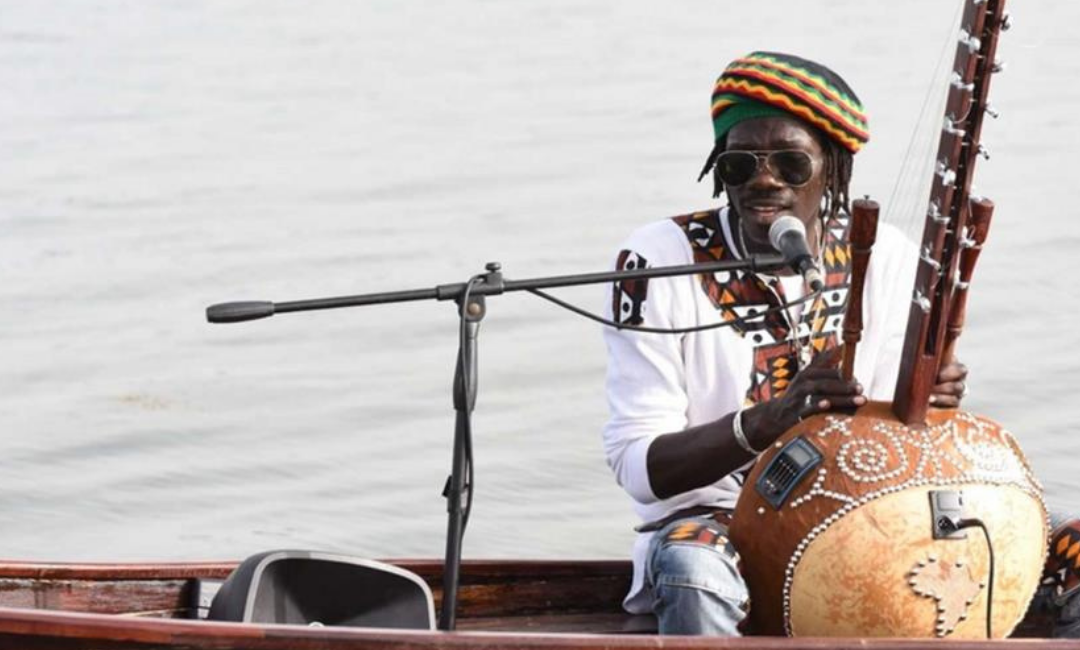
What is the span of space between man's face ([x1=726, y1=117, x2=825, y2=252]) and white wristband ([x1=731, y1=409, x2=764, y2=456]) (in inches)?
16.0

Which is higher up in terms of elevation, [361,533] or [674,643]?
[674,643]

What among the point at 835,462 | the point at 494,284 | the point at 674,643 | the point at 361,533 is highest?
the point at 494,284

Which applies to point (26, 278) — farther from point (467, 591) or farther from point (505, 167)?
point (467, 591)

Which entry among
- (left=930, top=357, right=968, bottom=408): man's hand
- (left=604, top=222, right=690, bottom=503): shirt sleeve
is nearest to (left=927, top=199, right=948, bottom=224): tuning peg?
(left=930, top=357, right=968, bottom=408): man's hand

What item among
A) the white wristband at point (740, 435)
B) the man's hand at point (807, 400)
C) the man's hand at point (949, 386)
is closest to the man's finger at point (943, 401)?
the man's hand at point (949, 386)

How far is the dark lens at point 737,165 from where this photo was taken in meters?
4.91

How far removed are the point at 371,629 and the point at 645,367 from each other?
2.83 ft

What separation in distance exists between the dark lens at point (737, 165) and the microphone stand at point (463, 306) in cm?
70

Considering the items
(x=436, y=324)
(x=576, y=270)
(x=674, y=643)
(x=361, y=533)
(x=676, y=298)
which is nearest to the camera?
(x=674, y=643)

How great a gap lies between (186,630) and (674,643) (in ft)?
2.86

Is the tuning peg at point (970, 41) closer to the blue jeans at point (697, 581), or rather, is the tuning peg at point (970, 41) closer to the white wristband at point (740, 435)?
the white wristband at point (740, 435)

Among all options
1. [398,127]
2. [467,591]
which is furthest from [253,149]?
[467,591]

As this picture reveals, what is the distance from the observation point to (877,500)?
4516 mm

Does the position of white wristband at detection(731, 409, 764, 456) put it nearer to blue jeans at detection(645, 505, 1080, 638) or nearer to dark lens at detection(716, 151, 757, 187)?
blue jeans at detection(645, 505, 1080, 638)
